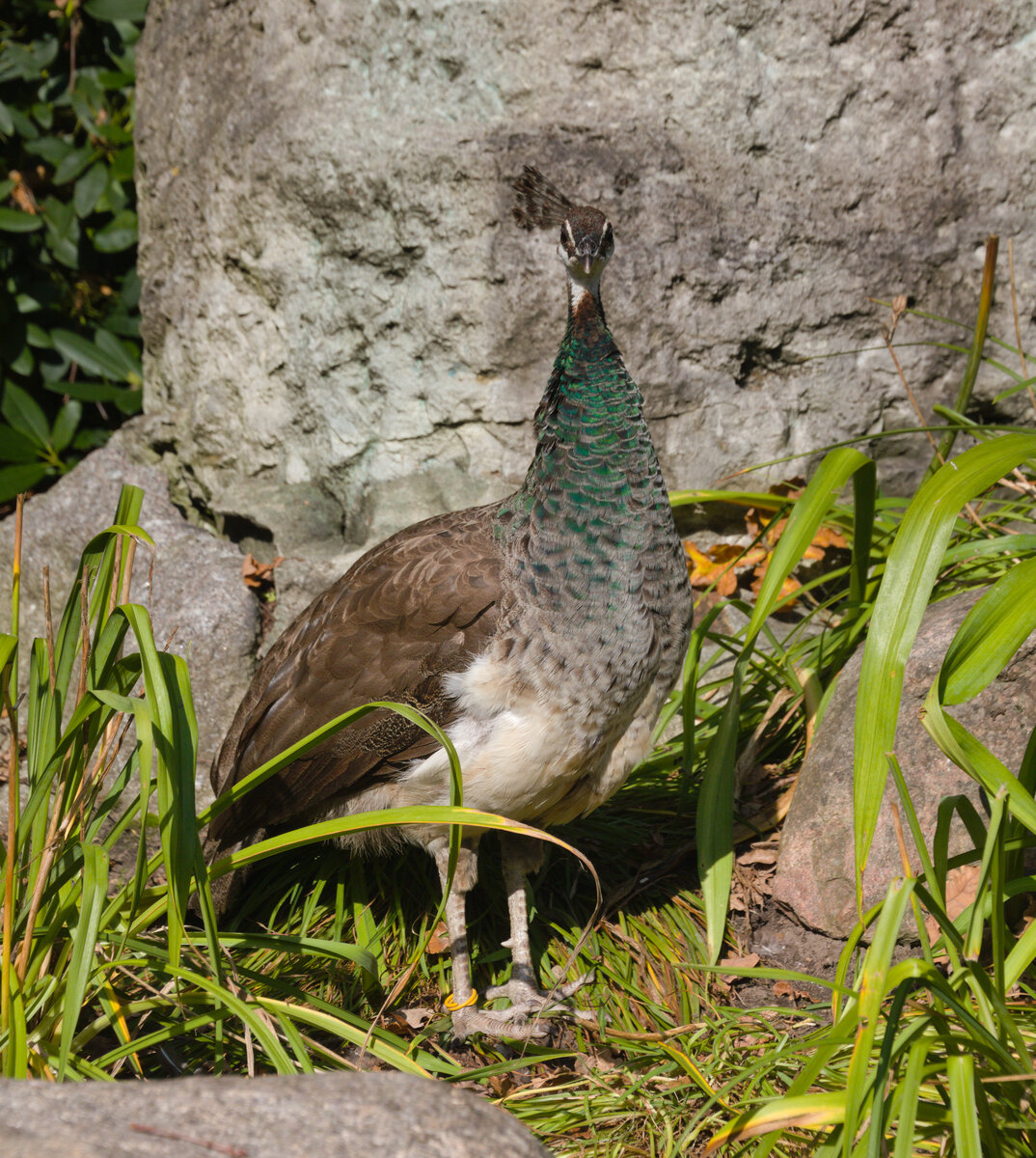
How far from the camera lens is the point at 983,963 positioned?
2.31 m

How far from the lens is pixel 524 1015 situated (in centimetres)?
260

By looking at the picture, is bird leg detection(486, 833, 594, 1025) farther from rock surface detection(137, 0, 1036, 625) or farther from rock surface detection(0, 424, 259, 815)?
rock surface detection(137, 0, 1036, 625)

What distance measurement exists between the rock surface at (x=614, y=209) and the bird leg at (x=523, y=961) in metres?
1.47

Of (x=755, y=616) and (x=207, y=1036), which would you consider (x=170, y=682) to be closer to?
(x=207, y=1036)

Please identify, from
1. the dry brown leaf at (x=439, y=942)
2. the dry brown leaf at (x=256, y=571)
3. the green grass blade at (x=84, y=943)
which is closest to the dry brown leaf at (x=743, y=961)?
the dry brown leaf at (x=439, y=942)

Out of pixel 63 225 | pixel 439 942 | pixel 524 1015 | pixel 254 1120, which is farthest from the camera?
pixel 63 225

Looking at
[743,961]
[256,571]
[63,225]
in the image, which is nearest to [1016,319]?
[743,961]

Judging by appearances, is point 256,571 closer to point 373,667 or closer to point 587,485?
point 373,667

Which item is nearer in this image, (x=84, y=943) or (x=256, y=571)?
(x=84, y=943)

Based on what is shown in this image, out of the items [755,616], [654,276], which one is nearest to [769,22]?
[654,276]

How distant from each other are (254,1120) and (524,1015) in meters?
1.33

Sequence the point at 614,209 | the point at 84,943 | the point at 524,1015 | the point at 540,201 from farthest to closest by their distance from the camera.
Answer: the point at 614,209, the point at 540,201, the point at 524,1015, the point at 84,943

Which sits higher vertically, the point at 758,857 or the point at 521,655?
the point at 521,655

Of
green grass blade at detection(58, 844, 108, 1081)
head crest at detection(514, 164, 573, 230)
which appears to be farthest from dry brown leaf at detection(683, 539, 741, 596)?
green grass blade at detection(58, 844, 108, 1081)
